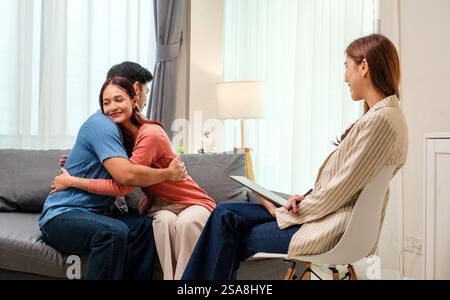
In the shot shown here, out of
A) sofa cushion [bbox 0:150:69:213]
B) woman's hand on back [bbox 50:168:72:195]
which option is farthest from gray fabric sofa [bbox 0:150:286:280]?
woman's hand on back [bbox 50:168:72:195]

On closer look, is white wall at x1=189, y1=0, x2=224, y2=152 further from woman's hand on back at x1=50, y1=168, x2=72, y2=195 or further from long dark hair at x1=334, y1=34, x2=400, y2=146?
long dark hair at x1=334, y1=34, x2=400, y2=146

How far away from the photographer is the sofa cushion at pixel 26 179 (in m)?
2.81

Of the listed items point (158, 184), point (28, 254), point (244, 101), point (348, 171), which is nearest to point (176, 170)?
point (158, 184)

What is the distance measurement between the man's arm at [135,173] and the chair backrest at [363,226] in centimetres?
78

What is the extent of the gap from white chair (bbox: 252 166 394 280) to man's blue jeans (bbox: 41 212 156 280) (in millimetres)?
761

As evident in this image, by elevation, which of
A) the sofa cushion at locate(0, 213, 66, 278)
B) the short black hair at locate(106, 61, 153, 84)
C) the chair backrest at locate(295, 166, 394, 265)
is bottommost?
the sofa cushion at locate(0, 213, 66, 278)

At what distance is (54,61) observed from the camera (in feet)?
11.8

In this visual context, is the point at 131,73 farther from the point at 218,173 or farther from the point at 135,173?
the point at 218,173

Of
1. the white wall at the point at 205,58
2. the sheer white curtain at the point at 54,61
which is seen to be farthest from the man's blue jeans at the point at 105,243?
the white wall at the point at 205,58

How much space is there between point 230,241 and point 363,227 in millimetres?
496

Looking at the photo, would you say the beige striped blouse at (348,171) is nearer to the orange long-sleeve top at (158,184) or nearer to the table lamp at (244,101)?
the orange long-sleeve top at (158,184)

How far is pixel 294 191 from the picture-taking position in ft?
12.9

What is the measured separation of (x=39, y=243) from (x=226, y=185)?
40.3 inches

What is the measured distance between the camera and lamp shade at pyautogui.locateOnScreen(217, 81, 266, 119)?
3.56 meters
